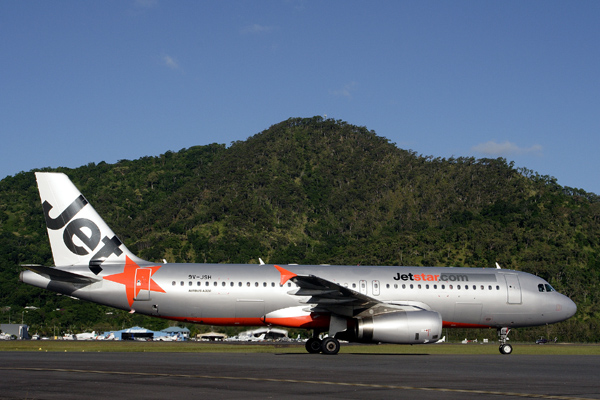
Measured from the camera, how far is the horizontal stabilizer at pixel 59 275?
2464 cm

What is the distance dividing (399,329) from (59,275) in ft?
42.0

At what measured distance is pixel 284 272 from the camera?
2686 centimetres

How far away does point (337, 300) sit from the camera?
82.1 ft

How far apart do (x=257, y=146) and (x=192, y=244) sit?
221 feet

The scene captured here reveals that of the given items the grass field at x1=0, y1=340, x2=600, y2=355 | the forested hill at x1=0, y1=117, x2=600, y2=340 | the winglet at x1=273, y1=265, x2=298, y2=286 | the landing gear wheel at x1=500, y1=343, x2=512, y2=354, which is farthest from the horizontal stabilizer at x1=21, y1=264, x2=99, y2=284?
the forested hill at x1=0, y1=117, x2=600, y2=340

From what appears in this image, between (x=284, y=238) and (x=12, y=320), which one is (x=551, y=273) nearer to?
(x=284, y=238)

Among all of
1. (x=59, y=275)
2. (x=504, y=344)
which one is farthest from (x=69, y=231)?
(x=504, y=344)

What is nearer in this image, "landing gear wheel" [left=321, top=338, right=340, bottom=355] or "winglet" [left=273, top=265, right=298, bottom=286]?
"landing gear wheel" [left=321, top=338, right=340, bottom=355]

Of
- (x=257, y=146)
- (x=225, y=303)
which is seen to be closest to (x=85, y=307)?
(x=225, y=303)

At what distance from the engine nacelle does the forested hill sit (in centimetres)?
5412

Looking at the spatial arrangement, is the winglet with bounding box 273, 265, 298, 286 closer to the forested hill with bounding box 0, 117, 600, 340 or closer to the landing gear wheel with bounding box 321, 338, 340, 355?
the landing gear wheel with bounding box 321, 338, 340, 355

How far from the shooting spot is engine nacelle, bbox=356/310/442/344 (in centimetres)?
2406

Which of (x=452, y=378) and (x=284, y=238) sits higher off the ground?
(x=284, y=238)

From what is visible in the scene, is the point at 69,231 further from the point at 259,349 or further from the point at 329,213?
the point at 329,213
